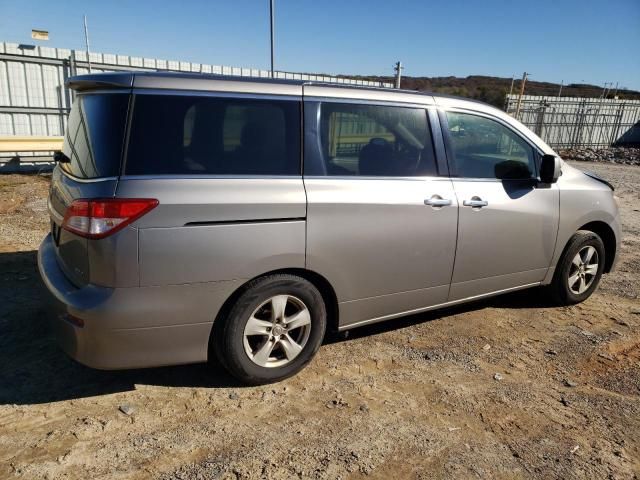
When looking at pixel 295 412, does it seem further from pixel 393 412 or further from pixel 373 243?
pixel 373 243

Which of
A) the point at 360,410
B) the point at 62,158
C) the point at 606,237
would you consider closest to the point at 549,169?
the point at 606,237

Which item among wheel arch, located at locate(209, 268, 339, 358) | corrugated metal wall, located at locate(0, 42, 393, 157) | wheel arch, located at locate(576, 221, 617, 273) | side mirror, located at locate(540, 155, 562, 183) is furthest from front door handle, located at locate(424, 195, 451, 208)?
corrugated metal wall, located at locate(0, 42, 393, 157)

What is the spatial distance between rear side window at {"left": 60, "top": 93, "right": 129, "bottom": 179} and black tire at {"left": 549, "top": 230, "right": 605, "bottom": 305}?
386 centimetres

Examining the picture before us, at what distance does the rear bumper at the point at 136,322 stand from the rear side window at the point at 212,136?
2.20ft

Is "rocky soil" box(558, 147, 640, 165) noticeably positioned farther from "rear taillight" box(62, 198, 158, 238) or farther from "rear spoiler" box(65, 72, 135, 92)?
"rear taillight" box(62, 198, 158, 238)

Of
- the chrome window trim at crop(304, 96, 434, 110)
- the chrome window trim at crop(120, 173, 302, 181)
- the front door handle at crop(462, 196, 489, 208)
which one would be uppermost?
the chrome window trim at crop(304, 96, 434, 110)

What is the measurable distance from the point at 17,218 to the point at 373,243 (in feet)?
20.3

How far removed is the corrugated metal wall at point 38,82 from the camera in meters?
11.4

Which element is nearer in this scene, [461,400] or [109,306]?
[109,306]

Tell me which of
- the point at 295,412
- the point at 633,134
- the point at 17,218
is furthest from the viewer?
the point at 633,134

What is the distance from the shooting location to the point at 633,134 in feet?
101

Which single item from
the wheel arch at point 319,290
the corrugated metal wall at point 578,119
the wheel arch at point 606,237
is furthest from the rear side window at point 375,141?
the corrugated metal wall at point 578,119

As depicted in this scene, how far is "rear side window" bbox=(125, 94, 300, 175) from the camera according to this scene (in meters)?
2.71

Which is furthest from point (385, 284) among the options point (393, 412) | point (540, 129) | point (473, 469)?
point (540, 129)
